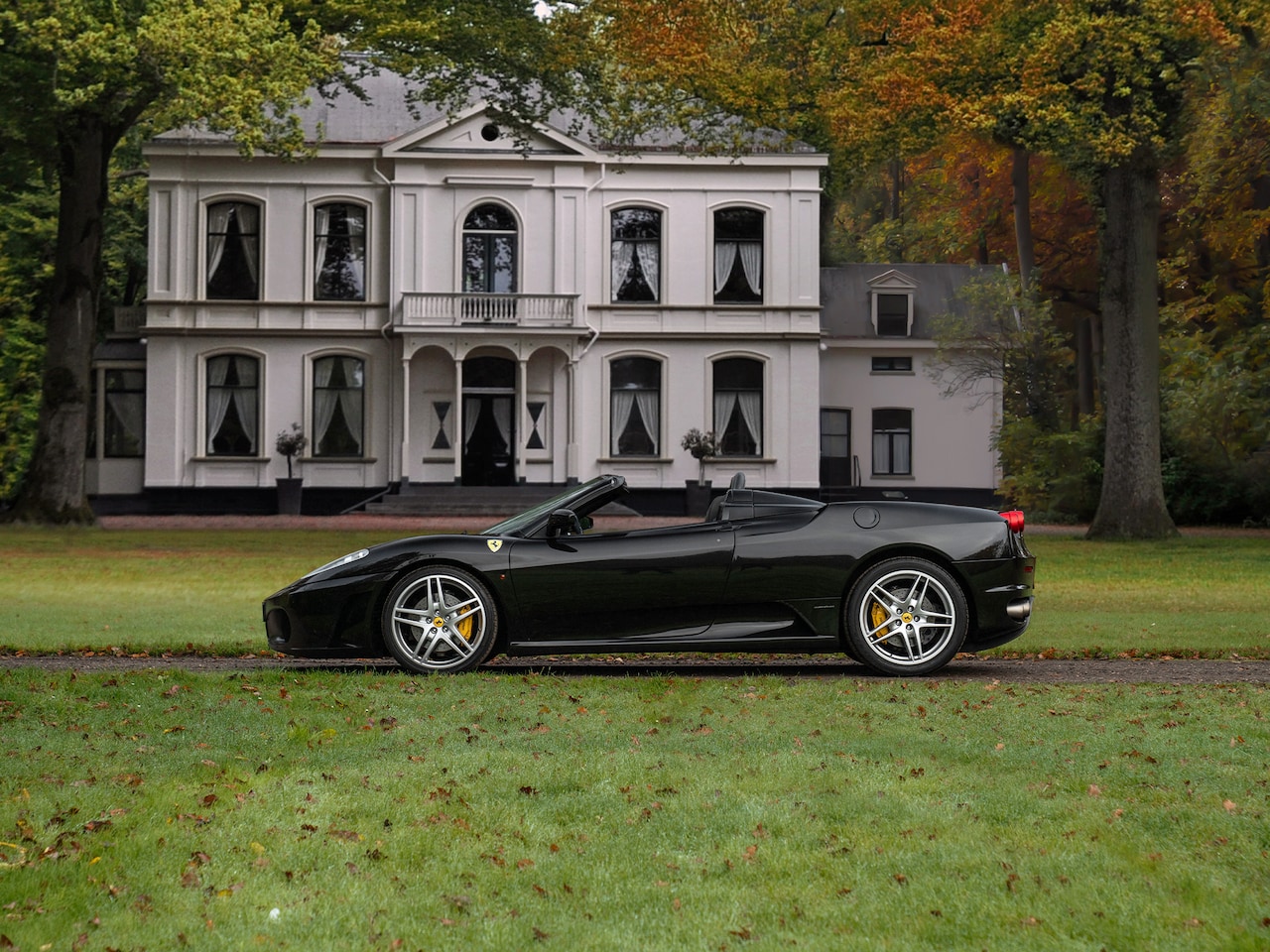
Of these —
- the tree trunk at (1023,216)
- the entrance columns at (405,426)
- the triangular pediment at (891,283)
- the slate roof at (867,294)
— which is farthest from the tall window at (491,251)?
the tree trunk at (1023,216)

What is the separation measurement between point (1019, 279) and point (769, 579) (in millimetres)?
32591

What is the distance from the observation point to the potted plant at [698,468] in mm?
37438

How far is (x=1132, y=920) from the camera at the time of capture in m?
3.67

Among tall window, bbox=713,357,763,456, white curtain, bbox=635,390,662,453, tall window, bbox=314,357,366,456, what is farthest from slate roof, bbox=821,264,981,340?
tall window, bbox=314,357,366,456

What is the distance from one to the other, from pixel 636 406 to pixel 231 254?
423 inches

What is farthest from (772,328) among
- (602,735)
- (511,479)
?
(602,735)

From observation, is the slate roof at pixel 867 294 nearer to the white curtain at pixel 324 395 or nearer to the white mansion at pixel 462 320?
the white mansion at pixel 462 320

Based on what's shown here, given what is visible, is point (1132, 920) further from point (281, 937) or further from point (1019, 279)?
point (1019, 279)

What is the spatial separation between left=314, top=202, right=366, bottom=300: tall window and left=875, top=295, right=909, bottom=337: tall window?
14.5m

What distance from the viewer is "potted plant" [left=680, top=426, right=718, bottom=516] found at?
37.4 meters

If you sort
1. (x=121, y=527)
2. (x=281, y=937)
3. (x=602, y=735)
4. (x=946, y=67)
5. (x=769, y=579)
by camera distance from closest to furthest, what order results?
(x=281, y=937)
(x=602, y=735)
(x=769, y=579)
(x=946, y=67)
(x=121, y=527)

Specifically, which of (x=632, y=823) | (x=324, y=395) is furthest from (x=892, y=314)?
Result: (x=632, y=823)

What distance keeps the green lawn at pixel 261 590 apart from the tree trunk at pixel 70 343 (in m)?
1.16

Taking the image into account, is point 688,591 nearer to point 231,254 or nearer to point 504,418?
point 504,418
